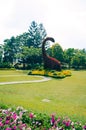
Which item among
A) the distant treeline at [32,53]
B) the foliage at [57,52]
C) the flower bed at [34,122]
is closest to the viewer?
the flower bed at [34,122]

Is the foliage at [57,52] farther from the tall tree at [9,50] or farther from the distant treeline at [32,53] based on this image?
the tall tree at [9,50]

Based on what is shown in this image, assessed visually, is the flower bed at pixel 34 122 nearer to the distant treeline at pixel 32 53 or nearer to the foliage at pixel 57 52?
the distant treeline at pixel 32 53

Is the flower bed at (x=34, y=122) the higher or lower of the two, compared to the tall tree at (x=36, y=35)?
lower

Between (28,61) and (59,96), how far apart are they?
34744mm

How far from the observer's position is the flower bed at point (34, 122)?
16.9 ft

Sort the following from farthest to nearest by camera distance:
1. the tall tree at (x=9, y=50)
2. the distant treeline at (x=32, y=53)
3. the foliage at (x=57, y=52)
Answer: the tall tree at (x=9, y=50), the foliage at (x=57, y=52), the distant treeline at (x=32, y=53)

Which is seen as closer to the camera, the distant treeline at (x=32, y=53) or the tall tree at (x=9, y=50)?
the distant treeline at (x=32, y=53)

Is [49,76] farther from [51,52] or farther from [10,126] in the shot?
[51,52]

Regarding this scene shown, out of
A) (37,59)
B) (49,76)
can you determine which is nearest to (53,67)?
(49,76)

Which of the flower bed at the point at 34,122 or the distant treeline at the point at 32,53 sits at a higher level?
the distant treeline at the point at 32,53

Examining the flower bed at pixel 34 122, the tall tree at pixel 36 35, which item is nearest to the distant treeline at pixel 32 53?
the tall tree at pixel 36 35

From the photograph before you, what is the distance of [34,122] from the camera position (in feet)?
18.5

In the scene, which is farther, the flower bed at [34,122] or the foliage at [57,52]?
the foliage at [57,52]

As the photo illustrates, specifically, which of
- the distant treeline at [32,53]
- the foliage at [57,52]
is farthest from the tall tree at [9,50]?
the foliage at [57,52]
